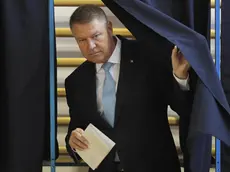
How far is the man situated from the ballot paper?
3 centimetres

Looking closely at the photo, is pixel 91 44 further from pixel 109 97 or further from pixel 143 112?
pixel 143 112

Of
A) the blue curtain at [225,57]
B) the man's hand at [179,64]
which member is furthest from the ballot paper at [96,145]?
the blue curtain at [225,57]

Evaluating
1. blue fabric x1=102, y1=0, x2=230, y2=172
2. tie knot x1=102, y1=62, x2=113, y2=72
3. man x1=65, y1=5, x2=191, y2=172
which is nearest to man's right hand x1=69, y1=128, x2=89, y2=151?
man x1=65, y1=5, x2=191, y2=172

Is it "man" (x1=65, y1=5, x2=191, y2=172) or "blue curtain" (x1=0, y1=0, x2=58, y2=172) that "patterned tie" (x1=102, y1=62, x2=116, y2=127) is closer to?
"man" (x1=65, y1=5, x2=191, y2=172)

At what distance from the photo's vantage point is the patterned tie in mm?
1735

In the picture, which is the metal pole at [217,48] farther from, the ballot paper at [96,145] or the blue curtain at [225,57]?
the ballot paper at [96,145]

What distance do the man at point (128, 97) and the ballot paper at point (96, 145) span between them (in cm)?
3

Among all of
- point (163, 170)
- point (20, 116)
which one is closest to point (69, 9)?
point (20, 116)

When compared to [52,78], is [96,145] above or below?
below

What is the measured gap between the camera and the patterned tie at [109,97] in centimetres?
174

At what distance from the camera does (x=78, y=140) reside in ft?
5.62

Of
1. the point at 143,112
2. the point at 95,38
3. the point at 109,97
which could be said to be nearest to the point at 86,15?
the point at 95,38

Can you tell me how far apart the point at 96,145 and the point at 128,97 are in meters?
0.25

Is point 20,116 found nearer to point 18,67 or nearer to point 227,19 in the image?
point 18,67
